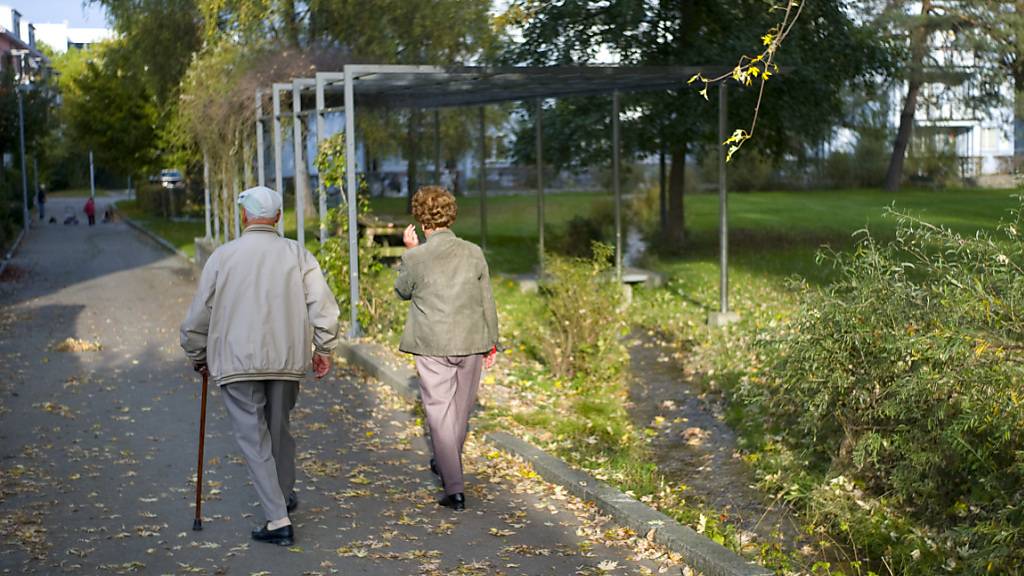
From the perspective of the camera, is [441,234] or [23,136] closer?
[441,234]

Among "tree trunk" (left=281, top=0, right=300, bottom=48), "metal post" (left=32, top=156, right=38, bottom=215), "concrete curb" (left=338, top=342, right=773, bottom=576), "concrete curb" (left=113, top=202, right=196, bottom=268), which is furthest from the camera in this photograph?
"metal post" (left=32, top=156, right=38, bottom=215)

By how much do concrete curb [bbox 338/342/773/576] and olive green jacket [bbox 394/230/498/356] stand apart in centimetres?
99

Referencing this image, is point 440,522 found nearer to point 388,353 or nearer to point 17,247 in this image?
point 388,353

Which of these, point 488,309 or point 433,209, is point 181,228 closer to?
point 433,209

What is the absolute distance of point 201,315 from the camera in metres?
6.35

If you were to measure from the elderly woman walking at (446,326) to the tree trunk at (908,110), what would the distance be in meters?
26.5

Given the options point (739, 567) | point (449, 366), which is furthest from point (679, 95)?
point (739, 567)

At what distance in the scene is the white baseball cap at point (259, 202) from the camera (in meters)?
6.39

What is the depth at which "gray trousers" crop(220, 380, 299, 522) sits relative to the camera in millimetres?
6371

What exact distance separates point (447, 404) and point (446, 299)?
22.4 inches

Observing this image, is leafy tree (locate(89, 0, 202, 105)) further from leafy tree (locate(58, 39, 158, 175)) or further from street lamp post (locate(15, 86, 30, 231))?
leafy tree (locate(58, 39, 158, 175))

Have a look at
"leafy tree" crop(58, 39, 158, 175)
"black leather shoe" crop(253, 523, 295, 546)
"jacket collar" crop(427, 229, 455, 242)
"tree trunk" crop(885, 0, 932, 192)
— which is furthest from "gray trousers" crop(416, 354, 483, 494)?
"leafy tree" crop(58, 39, 158, 175)

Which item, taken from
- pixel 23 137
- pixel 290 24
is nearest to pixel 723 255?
pixel 290 24

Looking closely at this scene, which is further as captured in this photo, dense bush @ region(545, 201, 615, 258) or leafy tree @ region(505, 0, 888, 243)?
dense bush @ region(545, 201, 615, 258)
